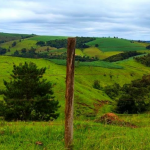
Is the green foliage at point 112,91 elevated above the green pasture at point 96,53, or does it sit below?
below

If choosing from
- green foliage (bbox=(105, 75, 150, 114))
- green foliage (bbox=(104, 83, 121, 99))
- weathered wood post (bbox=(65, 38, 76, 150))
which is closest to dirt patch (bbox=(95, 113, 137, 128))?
weathered wood post (bbox=(65, 38, 76, 150))

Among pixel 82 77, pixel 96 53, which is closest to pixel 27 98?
pixel 82 77

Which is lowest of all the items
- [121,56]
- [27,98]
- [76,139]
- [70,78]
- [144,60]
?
[27,98]

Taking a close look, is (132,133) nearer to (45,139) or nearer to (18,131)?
(45,139)

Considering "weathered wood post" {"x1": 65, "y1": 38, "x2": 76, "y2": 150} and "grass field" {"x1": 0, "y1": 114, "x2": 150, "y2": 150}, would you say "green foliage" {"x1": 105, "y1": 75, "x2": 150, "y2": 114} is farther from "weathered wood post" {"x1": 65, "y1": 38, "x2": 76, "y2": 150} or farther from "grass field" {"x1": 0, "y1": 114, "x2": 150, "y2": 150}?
"weathered wood post" {"x1": 65, "y1": 38, "x2": 76, "y2": 150}

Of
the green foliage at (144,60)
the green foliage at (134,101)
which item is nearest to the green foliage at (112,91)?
the green foliage at (134,101)

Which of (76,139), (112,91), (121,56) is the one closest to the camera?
(76,139)

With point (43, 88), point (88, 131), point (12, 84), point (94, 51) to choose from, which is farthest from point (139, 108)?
point (94, 51)

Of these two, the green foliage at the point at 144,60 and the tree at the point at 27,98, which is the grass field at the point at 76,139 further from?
the green foliage at the point at 144,60

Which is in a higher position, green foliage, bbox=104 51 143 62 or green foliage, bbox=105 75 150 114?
green foliage, bbox=104 51 143 62

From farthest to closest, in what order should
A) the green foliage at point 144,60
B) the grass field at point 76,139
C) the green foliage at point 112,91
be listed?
1. the green foliage at point 144,60
2. the green foliage at point 112,91
3. the grass field at point 76,139

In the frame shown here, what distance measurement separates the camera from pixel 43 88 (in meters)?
30.0

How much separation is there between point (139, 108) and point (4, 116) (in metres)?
28.2

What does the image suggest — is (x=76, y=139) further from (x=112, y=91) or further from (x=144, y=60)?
(x=144, y=60)
